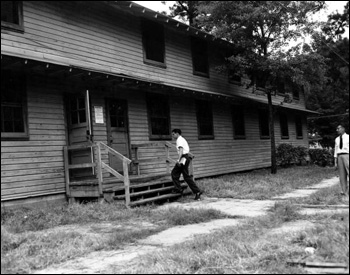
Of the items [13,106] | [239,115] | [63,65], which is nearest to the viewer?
[63,65]

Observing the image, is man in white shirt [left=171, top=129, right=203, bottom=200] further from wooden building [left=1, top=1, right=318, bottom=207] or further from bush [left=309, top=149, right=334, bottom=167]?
bush [left=309, top=149, right=334, bottom=167]

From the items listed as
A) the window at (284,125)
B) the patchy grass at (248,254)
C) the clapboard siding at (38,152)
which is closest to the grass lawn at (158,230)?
the patchy grass at (248,254)

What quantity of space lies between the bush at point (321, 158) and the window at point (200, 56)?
11775 millimetres

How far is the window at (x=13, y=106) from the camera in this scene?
876 centimetres

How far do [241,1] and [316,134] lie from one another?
28757mm

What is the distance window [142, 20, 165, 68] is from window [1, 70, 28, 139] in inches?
196

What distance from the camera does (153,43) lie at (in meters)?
13.6

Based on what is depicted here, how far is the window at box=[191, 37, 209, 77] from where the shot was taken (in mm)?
15766

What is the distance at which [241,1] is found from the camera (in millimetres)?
16094

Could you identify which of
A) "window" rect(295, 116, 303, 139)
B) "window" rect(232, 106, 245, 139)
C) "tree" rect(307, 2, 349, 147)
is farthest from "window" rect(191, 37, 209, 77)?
"tree" rect(307, 2, 349, 147)

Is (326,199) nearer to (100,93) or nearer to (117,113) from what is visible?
(117,113)

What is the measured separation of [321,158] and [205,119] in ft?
40.4

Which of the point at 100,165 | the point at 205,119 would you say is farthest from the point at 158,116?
the point at 100,165

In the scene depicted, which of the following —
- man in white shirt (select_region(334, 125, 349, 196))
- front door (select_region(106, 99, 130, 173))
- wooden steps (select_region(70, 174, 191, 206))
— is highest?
front door (select_region(106, 99, 130, 173))
